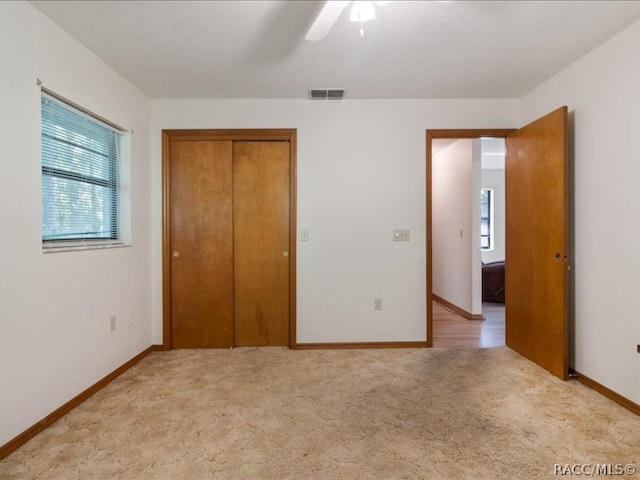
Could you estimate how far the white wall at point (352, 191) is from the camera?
3.37 m

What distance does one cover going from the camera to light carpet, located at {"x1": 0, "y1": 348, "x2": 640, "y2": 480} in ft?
5.53

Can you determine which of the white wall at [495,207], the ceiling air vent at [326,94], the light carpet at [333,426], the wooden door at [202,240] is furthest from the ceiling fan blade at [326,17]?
the white wall at [495,207]

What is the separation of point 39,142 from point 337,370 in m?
2.48

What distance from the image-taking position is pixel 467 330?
13.2 feet

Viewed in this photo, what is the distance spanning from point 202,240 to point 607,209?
10.5ft

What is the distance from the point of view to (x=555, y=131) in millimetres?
2656

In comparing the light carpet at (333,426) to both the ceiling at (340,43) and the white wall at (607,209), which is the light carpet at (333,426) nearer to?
the white wall at (607,209)

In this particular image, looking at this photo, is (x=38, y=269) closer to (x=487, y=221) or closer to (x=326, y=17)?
(x=326, y=17)

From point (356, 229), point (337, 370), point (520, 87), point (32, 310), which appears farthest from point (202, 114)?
point (520, 87)

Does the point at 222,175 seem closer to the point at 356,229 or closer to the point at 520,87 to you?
the point at 356,229

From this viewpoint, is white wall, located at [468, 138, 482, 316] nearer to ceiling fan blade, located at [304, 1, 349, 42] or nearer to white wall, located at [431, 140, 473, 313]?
white wall, located at [431, 140, 473, 313]

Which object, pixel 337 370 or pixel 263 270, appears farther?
pixel 263 270

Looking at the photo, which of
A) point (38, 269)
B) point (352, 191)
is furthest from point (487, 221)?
point (38, 269)

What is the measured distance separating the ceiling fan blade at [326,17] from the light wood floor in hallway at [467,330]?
9.44 ft
